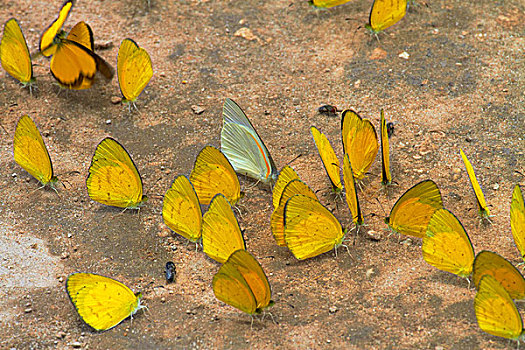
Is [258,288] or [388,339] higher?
[258,288]

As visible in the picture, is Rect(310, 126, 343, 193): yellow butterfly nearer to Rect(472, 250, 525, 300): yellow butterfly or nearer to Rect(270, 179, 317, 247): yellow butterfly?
Rect(270, 179, 317, 247): yellow butterfly

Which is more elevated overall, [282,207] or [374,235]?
[282,207]

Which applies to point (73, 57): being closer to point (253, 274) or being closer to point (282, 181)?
point (282, 181)

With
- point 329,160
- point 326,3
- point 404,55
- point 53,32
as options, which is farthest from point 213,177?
point 326,3

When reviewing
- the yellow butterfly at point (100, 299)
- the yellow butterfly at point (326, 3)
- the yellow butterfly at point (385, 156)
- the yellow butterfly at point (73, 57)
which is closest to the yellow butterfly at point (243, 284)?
the yellow butterfly at point (100, 299)

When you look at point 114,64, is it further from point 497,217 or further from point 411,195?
point 497,217

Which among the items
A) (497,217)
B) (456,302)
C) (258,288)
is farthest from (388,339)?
(497,217)

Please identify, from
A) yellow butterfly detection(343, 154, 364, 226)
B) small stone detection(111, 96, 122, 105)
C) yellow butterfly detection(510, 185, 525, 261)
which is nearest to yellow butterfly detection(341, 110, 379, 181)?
yellow butterfly detection(343, 154, 364, 226)

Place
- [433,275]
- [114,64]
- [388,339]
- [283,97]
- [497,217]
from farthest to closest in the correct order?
[114,64], [283,97], [497,217], [433,275], [388,339]
